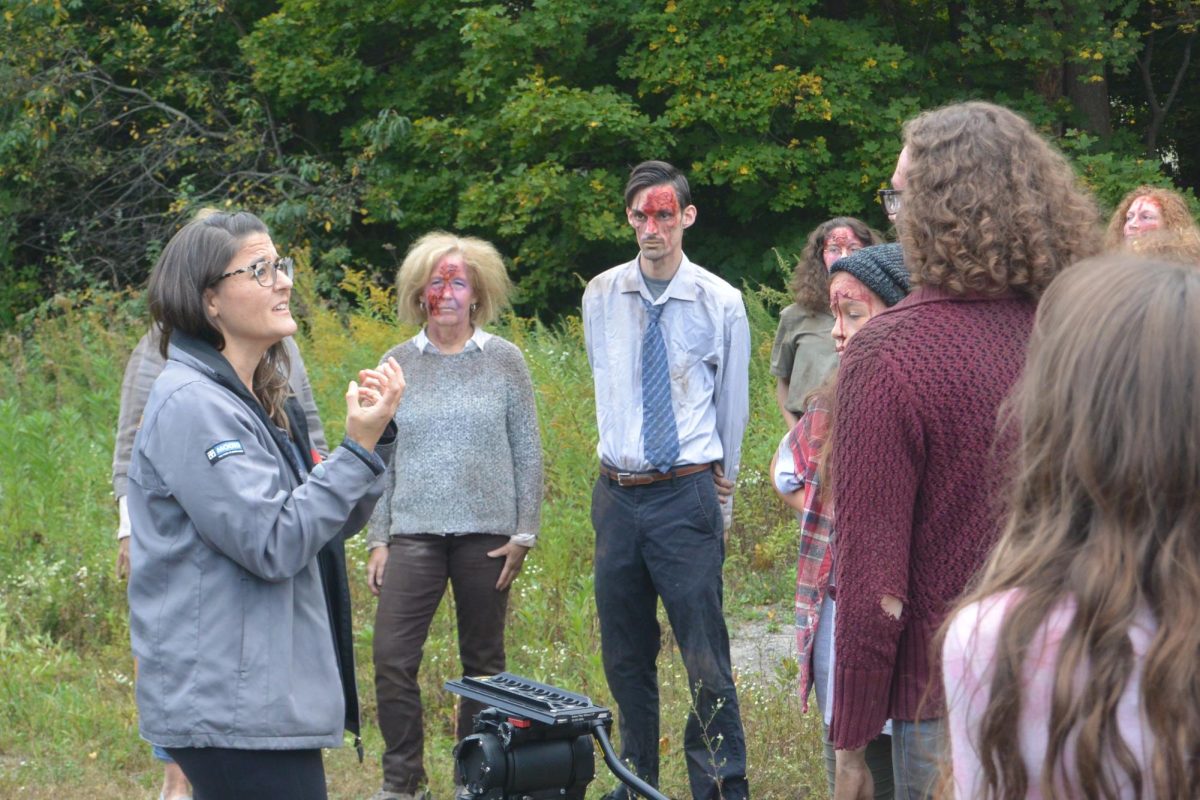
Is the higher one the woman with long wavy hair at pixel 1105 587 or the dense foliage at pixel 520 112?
the dense foliage at pixel 520 112

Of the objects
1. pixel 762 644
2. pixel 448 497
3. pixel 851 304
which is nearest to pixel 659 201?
pixel 448 497

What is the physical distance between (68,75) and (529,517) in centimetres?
1249

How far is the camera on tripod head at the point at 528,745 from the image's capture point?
2.38 metres

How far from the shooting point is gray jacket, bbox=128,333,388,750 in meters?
2.72

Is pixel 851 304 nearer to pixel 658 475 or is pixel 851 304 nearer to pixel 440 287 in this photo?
pixel 658 475

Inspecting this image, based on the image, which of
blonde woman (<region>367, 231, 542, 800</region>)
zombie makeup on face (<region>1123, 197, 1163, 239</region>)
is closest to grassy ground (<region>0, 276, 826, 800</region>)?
blonde woman (<region>367, 231, 542, 800</region>)

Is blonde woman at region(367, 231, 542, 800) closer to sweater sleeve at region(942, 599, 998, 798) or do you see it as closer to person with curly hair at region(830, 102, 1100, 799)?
person with curly hair at region(830, 102, 1100, 799)

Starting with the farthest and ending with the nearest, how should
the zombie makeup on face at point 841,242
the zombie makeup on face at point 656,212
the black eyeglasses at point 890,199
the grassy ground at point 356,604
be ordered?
1. the zombie makeup on face at point 841,242
2. the grassy ground at point 356,604
3. the zombie makeup on face at point 656,212
4. the black eyeglasses at point 890,199

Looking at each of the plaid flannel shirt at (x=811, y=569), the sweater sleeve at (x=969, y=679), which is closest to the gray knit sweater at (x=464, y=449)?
the plaid flannel shirt at (x=811, y=569)

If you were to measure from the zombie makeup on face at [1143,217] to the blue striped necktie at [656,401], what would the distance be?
7.22 ft

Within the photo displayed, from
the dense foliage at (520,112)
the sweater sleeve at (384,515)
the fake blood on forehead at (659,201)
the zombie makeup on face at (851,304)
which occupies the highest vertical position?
the dense foliage at (520,112)

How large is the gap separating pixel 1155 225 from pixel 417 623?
349 centimetres

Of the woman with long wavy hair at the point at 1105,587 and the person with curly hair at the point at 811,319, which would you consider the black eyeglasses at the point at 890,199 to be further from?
the person with curly hair at the point at 811,319

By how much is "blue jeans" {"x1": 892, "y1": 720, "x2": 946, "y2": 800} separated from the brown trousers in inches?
106
